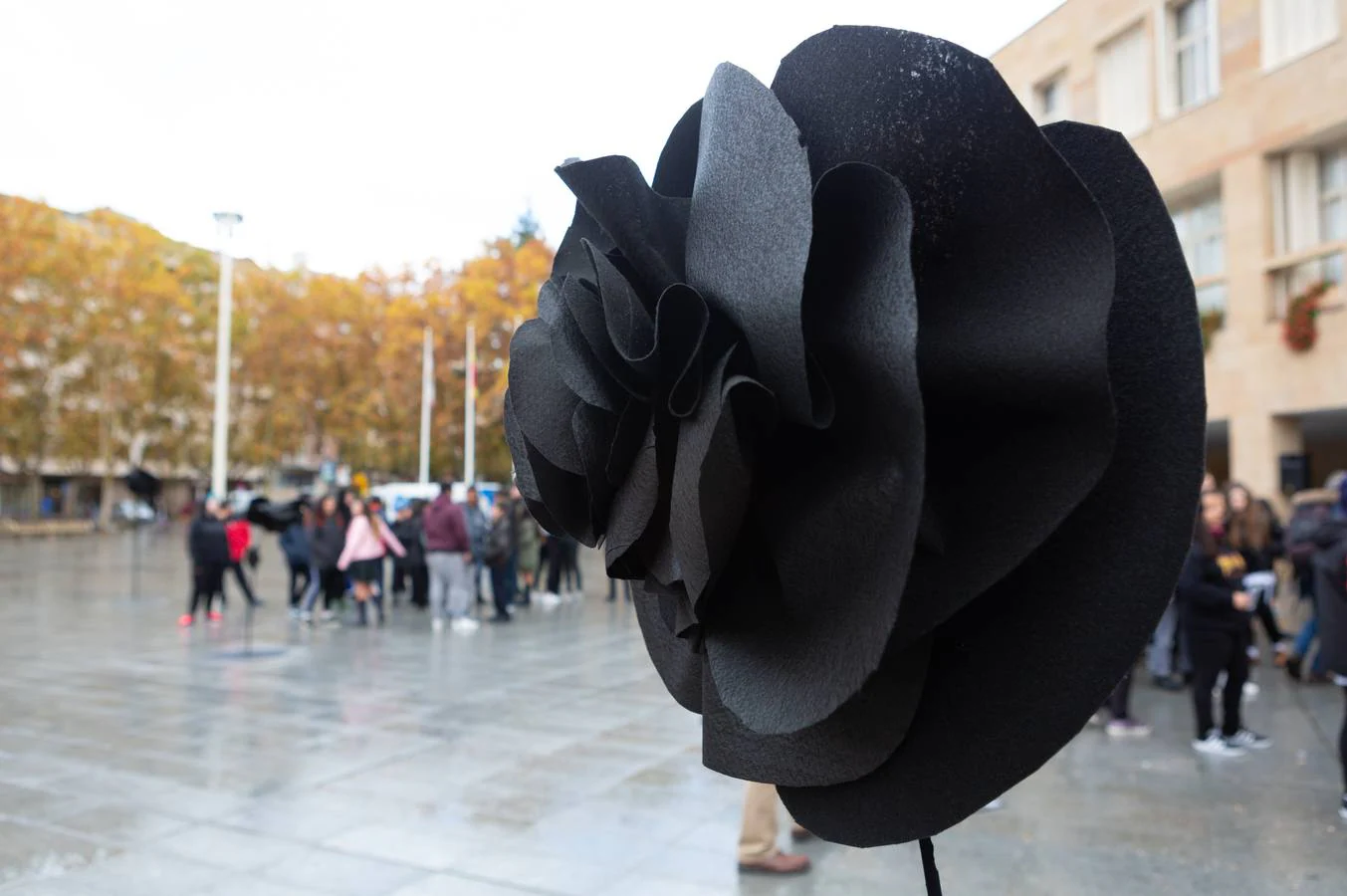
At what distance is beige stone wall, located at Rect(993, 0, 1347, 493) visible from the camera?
15070 mm

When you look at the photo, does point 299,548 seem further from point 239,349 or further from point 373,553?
point 239,349

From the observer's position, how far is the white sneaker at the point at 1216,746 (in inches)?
264

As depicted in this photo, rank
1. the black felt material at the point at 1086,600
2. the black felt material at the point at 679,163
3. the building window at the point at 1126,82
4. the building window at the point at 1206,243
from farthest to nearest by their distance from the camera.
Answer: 1. the building window at the point at 1126,82
2. the building window at the point at 1206,243
3. the black felt material at the point at 679,163
4. the black felt material at the point at 1086,600

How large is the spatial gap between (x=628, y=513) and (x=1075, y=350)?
622 millimetres

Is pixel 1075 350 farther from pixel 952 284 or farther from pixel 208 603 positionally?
pixel 208 603

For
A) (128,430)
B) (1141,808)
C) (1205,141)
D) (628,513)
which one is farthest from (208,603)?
(128,430)

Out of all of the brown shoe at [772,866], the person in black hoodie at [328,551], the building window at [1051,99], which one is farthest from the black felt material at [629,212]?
the building window at [1051,99]

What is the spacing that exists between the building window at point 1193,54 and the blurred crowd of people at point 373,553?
1393cm

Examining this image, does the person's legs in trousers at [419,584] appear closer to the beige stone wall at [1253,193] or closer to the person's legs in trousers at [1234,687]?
the person's legs in trousers at [1234,687]

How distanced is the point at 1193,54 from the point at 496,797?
18040 millimetres

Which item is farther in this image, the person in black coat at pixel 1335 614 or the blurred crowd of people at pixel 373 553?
the blurred crowd of people at pixel 373 553

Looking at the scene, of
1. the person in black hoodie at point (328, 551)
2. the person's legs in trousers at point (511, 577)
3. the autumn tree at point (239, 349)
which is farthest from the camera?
the autumn tree at point (239, 349)

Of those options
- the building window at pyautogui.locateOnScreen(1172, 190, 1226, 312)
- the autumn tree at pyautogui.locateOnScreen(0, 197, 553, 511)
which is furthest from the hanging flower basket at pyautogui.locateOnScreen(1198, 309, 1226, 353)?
the autumn tree at pyautogui.locateOnScreen(0, 197, 553, 511)

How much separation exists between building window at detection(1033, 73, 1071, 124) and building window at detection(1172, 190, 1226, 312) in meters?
3.31
